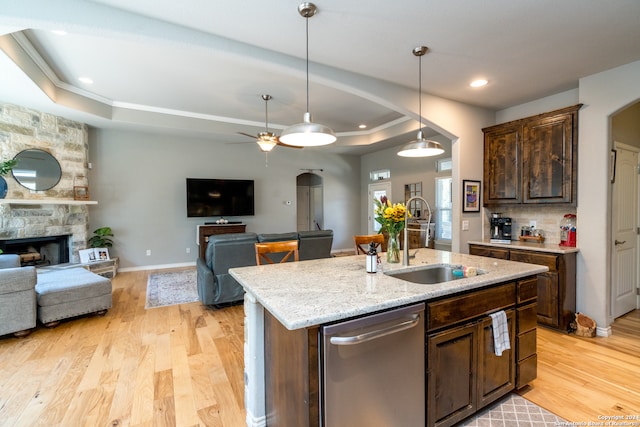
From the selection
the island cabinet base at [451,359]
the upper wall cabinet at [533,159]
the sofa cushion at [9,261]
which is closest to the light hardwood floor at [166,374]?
the island cabinet base at [451,359]

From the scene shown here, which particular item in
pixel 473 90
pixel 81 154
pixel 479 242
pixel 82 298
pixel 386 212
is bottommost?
pixel 82 298

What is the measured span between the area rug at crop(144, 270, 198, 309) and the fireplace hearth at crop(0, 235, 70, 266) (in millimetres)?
1496

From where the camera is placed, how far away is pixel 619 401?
2041 millimetres

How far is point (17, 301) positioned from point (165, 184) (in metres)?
3.81

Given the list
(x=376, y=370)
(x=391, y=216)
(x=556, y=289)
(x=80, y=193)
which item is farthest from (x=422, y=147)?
(x=80, y=193)

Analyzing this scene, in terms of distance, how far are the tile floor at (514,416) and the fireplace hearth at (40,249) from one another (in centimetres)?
637

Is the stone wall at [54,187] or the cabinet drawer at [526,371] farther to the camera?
the stone wall at [54,187]

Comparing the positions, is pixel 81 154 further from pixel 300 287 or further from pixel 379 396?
pixel 379 396

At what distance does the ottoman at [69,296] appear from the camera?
311 centimetres

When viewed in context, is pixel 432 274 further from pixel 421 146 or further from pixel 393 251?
pixel 421 146

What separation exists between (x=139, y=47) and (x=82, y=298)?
2.86 meters

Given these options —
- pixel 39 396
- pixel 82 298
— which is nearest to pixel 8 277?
pixel 82 298

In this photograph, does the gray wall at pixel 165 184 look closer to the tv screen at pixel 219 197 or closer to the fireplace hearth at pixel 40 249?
the tv screen at pixel 219 197

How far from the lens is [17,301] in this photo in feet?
9.45
